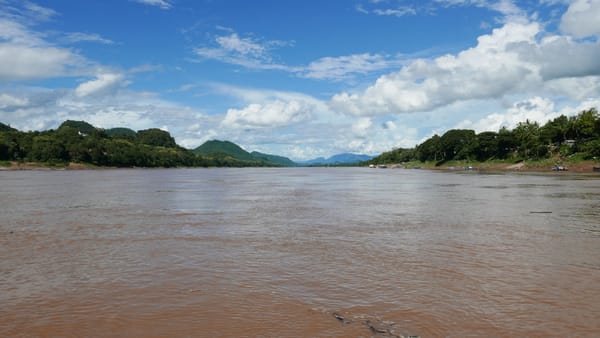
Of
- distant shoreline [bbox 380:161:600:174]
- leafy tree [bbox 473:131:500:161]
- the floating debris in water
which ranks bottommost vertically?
the floating debris in water

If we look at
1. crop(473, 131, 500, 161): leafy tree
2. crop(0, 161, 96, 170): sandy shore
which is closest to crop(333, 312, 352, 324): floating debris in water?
crop(473, 131, 500, 161): leafy tree

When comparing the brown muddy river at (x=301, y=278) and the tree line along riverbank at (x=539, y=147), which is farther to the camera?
the tree line along riverbank at (x=539, y=147)

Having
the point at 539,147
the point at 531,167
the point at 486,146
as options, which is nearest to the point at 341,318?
the point at 531,167

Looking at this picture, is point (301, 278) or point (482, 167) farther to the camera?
point (482, 167)

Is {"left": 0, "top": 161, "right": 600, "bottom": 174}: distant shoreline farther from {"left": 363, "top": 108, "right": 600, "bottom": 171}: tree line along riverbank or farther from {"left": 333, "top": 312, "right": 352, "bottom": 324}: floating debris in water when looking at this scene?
{"left": 333, "top": 312, "right": 352, "bottom": 324}: floating debris in water

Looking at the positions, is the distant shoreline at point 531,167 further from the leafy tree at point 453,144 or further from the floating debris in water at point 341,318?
the floating debris in water at point 341,318

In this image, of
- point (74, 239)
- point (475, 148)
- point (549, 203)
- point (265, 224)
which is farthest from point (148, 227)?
point (475, 148)

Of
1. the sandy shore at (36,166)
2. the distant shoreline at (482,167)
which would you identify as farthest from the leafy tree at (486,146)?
the sandy shore at (36,166)

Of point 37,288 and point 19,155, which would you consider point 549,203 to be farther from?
point 19,155

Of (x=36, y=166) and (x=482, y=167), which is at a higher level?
(x=36, y=166)

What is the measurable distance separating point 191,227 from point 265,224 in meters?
3.97

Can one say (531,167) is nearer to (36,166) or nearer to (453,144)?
(453,144)

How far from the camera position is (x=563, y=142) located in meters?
128

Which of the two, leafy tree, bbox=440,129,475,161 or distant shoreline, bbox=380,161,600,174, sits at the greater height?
leafy tree, bbox=440,129,475,161
